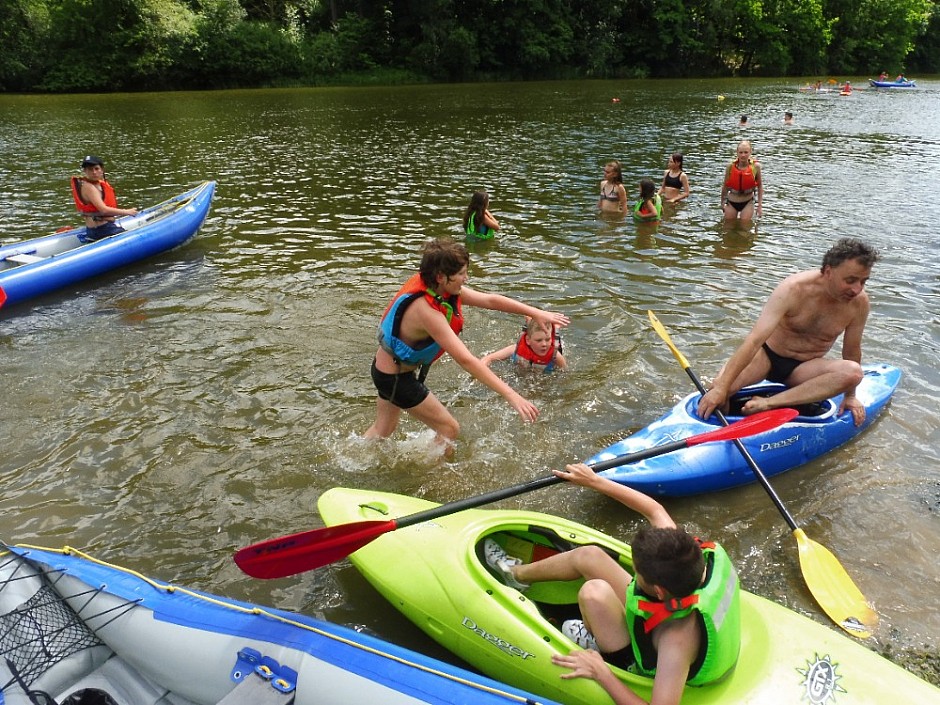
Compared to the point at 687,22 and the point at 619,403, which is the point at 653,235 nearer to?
the point at 619,403

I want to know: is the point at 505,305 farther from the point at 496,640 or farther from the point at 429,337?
the point at 496,640

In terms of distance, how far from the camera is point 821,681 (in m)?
2.63

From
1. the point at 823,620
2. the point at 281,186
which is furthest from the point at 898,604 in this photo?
the point at 281,186

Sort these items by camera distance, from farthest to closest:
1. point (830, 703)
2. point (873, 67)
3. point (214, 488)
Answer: point (873, 67) < point (214, 488) < point (830, 703)

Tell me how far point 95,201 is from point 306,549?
6.80 metres

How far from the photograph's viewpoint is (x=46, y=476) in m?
4.31

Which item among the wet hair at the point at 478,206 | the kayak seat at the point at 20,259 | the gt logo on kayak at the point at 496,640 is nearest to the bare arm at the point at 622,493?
the gt logo on kayak at the point at 496,640

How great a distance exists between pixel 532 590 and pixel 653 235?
273 inches

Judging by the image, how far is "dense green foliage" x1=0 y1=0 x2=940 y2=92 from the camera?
3212cm

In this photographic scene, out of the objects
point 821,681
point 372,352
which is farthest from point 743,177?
point 821,681

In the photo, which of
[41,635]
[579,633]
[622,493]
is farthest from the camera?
[622,493]

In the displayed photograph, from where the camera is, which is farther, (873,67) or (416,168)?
(873,67)

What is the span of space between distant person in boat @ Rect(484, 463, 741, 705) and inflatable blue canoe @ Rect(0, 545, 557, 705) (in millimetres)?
442

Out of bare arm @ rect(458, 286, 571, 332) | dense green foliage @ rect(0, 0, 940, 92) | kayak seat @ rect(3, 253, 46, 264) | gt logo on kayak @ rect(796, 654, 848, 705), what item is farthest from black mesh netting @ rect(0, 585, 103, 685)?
dense green foliage @ rect(0, 0, 940, 92)
